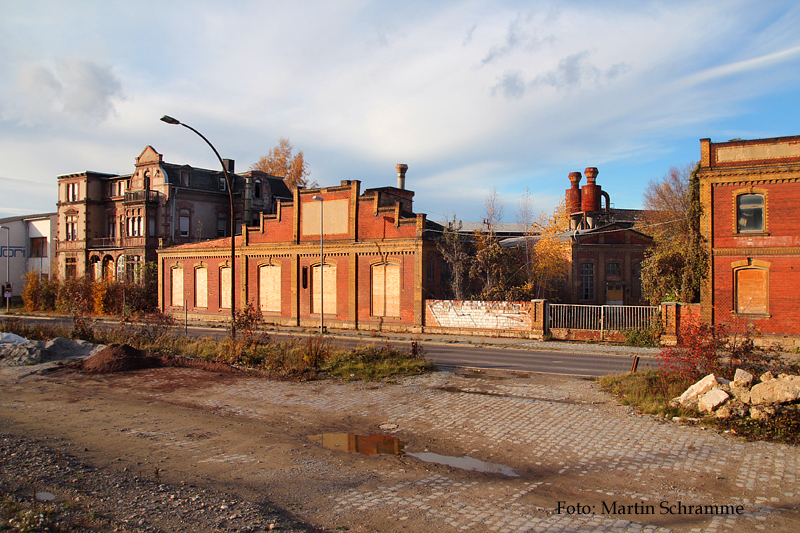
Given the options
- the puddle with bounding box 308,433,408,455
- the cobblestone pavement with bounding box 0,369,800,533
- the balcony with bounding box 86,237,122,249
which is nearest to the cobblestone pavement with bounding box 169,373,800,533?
the cobblestone pavement with bounding box 0,369,800,533

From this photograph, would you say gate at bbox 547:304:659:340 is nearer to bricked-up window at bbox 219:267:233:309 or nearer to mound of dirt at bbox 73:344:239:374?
mound of dirt at bbox 73:344:239:374

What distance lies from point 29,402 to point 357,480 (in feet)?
28.6

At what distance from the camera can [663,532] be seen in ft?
17.8

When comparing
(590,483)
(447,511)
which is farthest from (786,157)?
(447,511)

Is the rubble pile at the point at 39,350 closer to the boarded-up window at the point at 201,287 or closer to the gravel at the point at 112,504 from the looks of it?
the gravel at the point at 112,504

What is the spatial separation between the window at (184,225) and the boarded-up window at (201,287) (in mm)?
9629

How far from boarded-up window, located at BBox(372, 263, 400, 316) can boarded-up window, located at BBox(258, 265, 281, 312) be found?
24.0ft

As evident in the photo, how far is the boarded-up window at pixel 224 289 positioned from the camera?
35750mm

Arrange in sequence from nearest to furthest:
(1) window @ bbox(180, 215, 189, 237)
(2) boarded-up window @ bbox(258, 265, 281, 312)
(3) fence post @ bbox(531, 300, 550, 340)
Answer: (3) fence post @ bbox(531, 300, 550, 340)
(2) boarded-up window @ bbox(258, 265, 281, 312)
(1) window @ bbox(180, 215, 189, 237)

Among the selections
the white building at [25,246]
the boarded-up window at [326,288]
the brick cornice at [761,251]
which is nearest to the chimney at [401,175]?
the boarded-up window at [326,288]

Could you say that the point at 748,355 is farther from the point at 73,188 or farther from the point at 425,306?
the point at 73,188

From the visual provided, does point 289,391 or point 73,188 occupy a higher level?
point 73,188

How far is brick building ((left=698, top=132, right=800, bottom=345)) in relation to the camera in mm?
22703

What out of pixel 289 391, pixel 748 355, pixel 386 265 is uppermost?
pixel 386 265
